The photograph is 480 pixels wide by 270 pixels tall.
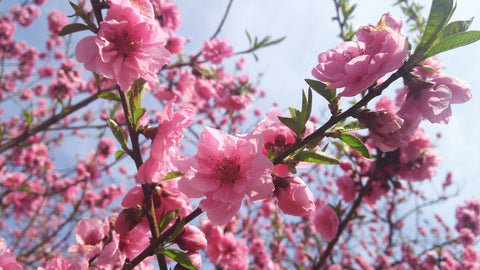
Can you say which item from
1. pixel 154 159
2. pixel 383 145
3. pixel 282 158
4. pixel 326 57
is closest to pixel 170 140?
pixel 154 159

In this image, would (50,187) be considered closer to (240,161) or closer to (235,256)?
(235,256)

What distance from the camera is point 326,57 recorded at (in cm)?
110

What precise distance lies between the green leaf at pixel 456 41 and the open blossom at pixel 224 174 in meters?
0.62

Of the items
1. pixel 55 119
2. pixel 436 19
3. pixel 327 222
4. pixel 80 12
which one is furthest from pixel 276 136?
pixel 55 119

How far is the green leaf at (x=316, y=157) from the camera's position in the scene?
0.94 meters

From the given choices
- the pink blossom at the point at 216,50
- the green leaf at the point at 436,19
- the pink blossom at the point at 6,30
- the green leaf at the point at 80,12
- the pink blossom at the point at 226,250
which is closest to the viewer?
the green leaf at the point at 436,19

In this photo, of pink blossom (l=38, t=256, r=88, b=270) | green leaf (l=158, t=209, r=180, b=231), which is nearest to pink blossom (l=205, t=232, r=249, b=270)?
pink blossom (l=38, t=256, r=88, b=270)

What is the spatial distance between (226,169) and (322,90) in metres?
0.44

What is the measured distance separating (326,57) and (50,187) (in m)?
7.30

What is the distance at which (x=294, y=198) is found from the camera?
1.05 m

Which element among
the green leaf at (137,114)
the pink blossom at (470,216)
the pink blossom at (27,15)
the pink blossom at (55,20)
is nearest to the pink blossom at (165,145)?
the green leaf at (137,114)

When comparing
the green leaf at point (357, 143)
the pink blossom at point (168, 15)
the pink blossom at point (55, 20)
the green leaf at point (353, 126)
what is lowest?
the green leaf at point (357, 143)

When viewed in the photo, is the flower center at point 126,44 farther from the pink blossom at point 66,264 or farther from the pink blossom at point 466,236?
the pink blossom at point 466,236

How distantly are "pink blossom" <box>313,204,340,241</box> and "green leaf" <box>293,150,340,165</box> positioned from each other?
1781mm
